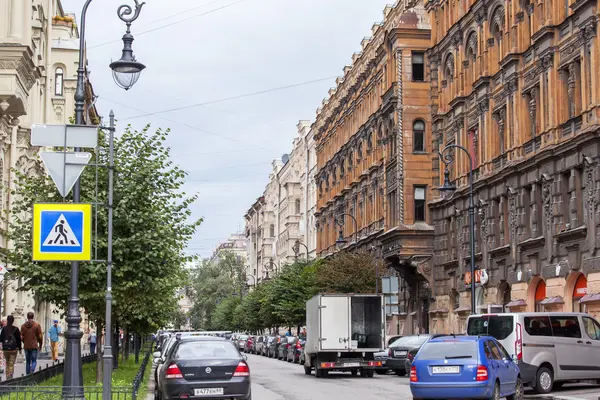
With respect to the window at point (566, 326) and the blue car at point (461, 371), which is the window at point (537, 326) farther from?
the blue car at point (461, 371)

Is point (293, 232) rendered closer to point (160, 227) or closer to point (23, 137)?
point (23, 137)

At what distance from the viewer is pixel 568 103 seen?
36.9 m

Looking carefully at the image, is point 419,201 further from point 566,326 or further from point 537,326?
point 537,326

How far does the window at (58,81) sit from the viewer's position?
6556cm

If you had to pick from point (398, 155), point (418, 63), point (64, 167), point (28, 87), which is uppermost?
point (418, 63)

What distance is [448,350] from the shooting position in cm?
2073

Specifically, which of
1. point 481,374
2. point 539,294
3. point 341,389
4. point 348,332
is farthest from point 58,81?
point 481,374

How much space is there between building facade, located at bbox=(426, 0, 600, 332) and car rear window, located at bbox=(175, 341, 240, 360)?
1637cm

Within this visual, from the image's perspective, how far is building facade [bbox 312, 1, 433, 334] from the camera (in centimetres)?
5591

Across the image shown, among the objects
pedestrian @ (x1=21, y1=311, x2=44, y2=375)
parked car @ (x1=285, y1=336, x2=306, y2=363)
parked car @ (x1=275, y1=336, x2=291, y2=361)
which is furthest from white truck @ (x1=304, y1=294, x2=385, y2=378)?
parked car @ (x1=275, y1=336, x2=291, y2=361)

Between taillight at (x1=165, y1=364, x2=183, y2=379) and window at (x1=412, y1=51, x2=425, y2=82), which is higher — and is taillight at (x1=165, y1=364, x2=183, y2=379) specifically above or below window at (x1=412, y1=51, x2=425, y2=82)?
below

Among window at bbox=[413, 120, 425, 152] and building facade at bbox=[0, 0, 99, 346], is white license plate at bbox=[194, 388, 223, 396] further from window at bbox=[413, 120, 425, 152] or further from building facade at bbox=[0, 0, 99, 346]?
window at bbox=[413, 120, 425, 152]

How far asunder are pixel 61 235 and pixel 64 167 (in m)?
1.12

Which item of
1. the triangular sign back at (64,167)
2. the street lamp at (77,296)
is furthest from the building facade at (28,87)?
the triangular sign back at (64,167)
